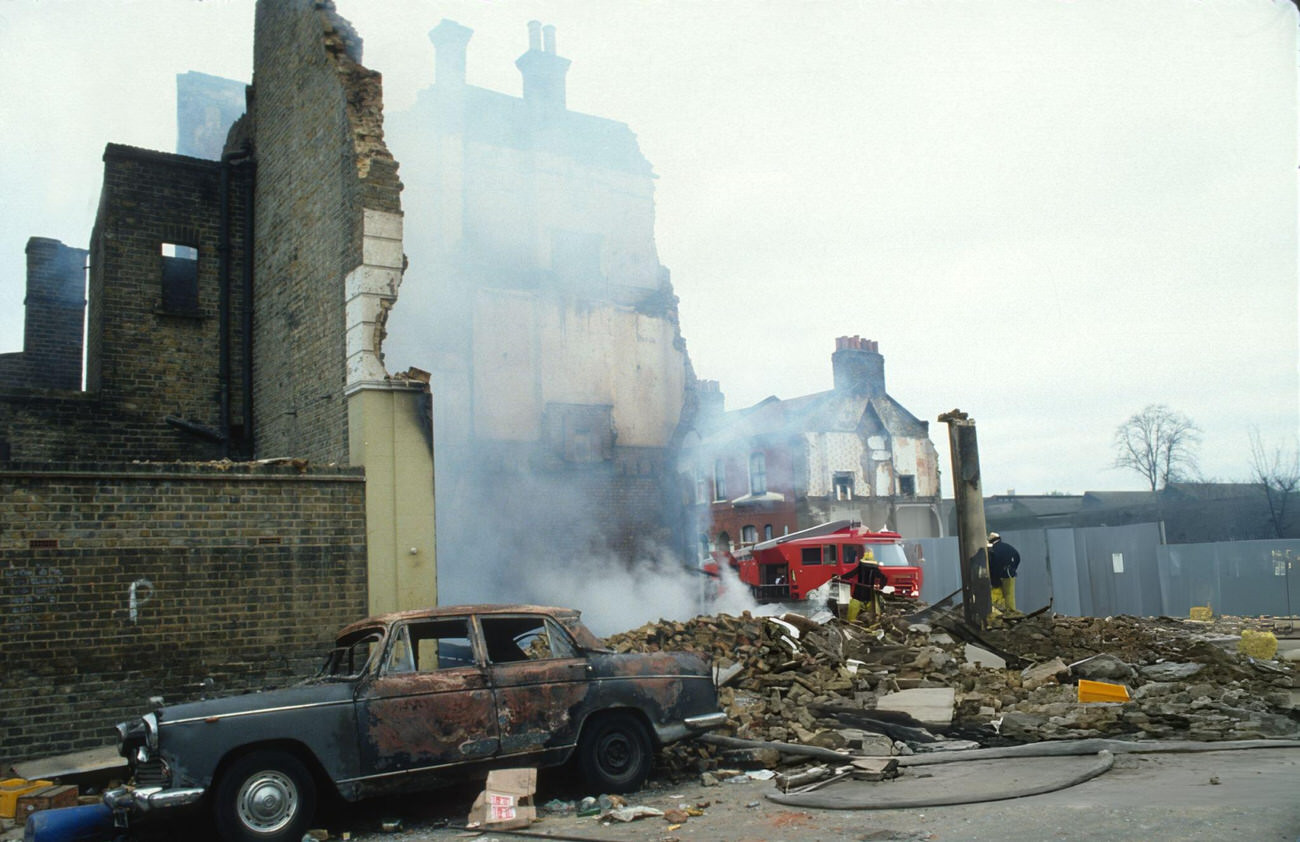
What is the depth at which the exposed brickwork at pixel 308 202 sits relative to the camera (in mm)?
11805

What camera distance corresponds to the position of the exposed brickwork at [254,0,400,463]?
11805 mm

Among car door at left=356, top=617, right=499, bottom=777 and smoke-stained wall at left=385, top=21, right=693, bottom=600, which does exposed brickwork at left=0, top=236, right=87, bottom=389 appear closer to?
smoke-stained wall at left=385, top=21, right=693, bottom=600

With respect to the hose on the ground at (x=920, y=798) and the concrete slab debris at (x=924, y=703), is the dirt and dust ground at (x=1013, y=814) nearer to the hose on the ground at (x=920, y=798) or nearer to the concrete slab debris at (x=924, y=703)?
the hose on the ground at (x=920, y=798)

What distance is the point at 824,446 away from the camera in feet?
129

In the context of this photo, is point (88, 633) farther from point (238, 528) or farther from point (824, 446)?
point (824, 446)

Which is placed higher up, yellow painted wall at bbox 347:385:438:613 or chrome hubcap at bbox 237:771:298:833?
yellow painted wall at bbox 347:385:438:613

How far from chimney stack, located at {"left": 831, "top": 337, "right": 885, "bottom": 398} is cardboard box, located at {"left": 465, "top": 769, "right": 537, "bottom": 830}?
34.7 m

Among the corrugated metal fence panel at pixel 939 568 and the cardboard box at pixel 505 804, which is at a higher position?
the corrugated metal fence panel at pixel 939 568

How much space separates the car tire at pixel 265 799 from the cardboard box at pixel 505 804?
3.41 feet

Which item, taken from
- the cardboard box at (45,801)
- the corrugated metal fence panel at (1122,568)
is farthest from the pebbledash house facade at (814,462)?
the cardboard box at (45,801)

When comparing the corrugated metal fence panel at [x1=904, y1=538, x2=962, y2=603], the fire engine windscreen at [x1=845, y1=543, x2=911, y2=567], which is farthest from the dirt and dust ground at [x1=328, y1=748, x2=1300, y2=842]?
the corrugated metal fence panel at [x1=904, y1=538, x2=962, y2=603]

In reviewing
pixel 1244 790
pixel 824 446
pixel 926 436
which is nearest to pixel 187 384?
pixel 1244 790

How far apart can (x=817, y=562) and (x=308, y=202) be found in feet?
45.3

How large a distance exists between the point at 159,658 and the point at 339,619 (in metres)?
1.72
